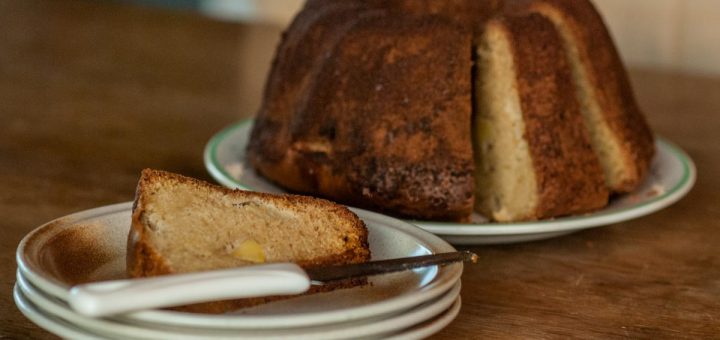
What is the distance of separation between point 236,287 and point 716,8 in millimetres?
2492

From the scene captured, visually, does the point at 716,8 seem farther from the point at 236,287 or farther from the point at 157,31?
the point at 236,287

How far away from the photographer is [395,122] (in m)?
1.36

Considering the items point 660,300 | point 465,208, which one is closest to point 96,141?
point 465,208

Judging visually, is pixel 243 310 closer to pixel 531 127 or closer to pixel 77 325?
pixel 77 325

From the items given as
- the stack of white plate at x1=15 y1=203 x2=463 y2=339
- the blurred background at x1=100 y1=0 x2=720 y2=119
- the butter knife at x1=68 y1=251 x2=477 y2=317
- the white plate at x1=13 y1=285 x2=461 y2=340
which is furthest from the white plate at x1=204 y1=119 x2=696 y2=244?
the blurred background at x1=100 y1=0 x2=720 y2=119

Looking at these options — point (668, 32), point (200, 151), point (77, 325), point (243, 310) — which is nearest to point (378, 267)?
point (243, 310)

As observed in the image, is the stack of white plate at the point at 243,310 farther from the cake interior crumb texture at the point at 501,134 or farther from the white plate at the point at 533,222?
the cake interior crumb texture at the point at 501,134

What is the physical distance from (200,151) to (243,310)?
918 mm

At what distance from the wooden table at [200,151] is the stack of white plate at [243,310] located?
0.09 meters

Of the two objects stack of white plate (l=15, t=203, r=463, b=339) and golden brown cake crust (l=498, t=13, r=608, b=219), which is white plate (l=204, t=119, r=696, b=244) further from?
stack of white plate (l=15, t=203, r=463, b=339)

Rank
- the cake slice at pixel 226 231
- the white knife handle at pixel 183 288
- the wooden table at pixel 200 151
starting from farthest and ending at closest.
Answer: the wooden table at pixel 200 151, the cake slice at pixel 226 231, the white knife handle at pixel 183 288

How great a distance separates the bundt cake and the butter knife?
19.8 inches

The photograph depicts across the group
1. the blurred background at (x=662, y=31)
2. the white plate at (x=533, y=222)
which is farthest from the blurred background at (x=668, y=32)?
the white plate at (x=533, y=222)

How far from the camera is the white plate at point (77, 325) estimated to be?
0.84 m
